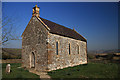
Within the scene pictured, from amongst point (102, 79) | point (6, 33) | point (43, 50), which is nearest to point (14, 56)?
point (6, 33)

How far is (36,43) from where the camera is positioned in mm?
16844

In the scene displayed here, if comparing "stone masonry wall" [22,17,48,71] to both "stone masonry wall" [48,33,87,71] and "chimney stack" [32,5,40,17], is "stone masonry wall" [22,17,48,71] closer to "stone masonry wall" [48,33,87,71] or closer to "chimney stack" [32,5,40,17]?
"chimney stack" [32,5,40,17]

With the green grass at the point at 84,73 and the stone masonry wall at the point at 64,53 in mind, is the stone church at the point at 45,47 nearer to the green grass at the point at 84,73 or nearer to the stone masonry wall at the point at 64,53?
the stone masonry wall at the point at 64,53

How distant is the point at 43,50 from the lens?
51.0 feet

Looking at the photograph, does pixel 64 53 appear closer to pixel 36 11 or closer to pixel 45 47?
pixel 45 47

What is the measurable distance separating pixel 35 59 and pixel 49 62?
120 inches

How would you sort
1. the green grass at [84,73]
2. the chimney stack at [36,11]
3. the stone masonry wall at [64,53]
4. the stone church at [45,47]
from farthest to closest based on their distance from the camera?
the chimney stack at [36,11]
the stone masonry wall at [64,53]
the stone church at [45,47]
the green grass at [84,73]

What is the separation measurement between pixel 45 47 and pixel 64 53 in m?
4.38

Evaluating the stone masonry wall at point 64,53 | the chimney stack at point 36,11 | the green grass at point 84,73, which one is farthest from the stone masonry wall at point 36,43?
the green grass at point 84,73

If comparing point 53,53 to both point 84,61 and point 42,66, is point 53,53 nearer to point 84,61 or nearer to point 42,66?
point 42,66

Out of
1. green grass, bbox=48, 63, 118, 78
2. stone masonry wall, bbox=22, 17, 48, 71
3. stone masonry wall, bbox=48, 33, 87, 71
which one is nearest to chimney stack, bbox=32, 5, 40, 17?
stone masonry wall, bbox=22, 17, 48, 71

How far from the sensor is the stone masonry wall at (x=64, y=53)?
15.5 metres

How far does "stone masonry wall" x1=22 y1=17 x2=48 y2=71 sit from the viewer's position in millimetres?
15531

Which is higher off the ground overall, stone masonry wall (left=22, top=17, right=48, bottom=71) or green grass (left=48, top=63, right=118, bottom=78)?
stone masonry wall (left=22, top=17, right=48, bottom=71)
